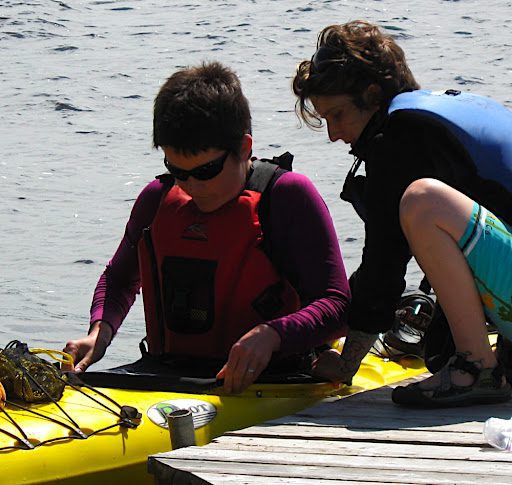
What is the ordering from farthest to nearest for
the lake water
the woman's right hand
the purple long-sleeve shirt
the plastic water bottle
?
the lake water, the woman's right hand, the purple long-sleeve shirt, the plastic water bottle

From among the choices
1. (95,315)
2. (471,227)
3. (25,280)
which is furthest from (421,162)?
(25,280)

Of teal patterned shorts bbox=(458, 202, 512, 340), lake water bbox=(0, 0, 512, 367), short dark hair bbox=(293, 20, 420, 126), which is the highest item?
short dark hair bbox=(293, 20, 420, 126)

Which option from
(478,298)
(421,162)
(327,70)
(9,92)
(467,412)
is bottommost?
(9,92)

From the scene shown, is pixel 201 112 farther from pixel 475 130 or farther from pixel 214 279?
pixel 475 130

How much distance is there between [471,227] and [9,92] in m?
11.5

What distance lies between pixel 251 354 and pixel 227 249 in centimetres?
38

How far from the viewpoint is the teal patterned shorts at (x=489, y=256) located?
130 inches

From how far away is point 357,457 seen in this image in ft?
10.00

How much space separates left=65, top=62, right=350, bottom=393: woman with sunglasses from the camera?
141 inches

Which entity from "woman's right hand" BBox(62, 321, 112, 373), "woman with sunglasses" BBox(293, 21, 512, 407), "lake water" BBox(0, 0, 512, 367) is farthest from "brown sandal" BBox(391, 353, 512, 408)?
"lake water" BBox(0, 0, 512, 367)

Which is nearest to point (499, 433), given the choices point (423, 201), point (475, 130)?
point (423, 201)

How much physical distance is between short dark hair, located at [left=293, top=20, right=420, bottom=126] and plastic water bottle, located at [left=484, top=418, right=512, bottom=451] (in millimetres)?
1001

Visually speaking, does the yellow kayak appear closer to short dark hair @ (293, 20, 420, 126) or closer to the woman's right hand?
the woman's right hand

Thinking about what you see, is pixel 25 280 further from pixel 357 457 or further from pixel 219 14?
pixel 219 14
